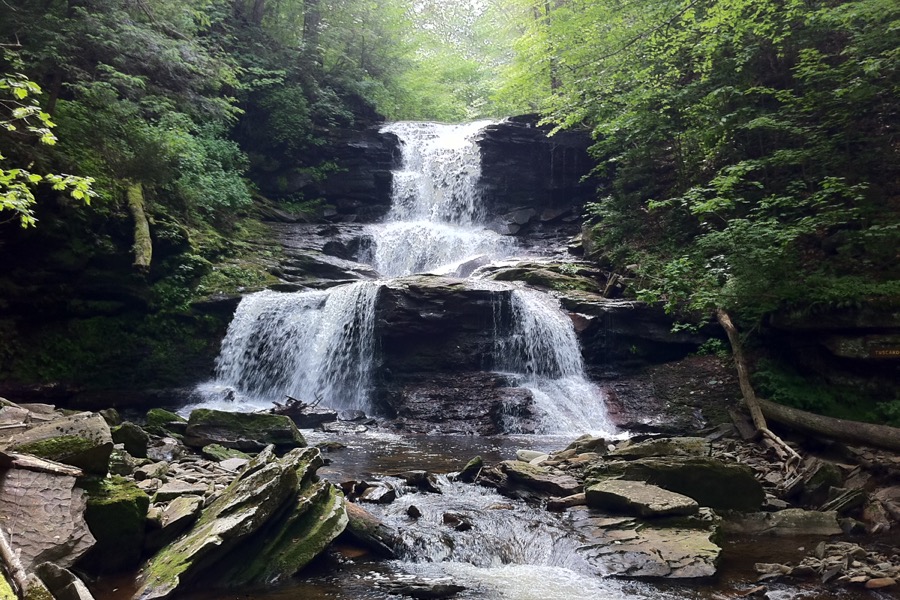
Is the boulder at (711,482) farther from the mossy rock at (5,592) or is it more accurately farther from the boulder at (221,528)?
the mossy rock at (5,592)

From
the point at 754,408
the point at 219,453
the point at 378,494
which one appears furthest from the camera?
the point at 754,408

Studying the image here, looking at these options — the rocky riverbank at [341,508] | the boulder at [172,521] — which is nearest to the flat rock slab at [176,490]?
the rocky riverbank at [341,508]

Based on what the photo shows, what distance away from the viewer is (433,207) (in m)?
22.0

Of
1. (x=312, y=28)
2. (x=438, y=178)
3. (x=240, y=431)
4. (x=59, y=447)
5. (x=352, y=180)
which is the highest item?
(x=312, y=28)

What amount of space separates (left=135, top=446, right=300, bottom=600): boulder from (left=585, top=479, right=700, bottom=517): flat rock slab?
3220 mm

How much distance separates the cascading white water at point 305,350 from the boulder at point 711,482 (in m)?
8.40

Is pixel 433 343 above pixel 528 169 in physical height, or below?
below

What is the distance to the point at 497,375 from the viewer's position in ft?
43.5

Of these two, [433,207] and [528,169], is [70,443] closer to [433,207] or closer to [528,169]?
[433,207]

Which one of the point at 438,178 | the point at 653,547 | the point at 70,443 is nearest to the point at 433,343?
the point at 653,547

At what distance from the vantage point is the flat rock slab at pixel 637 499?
18.0 feet

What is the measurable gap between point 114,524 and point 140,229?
10538mm

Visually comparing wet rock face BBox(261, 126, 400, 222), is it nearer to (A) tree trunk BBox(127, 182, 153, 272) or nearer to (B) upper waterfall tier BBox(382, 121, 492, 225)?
(B) upper waterfall tier BBox(382, 121, 492, 225)

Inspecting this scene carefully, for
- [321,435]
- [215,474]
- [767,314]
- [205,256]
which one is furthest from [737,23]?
[205,256]
